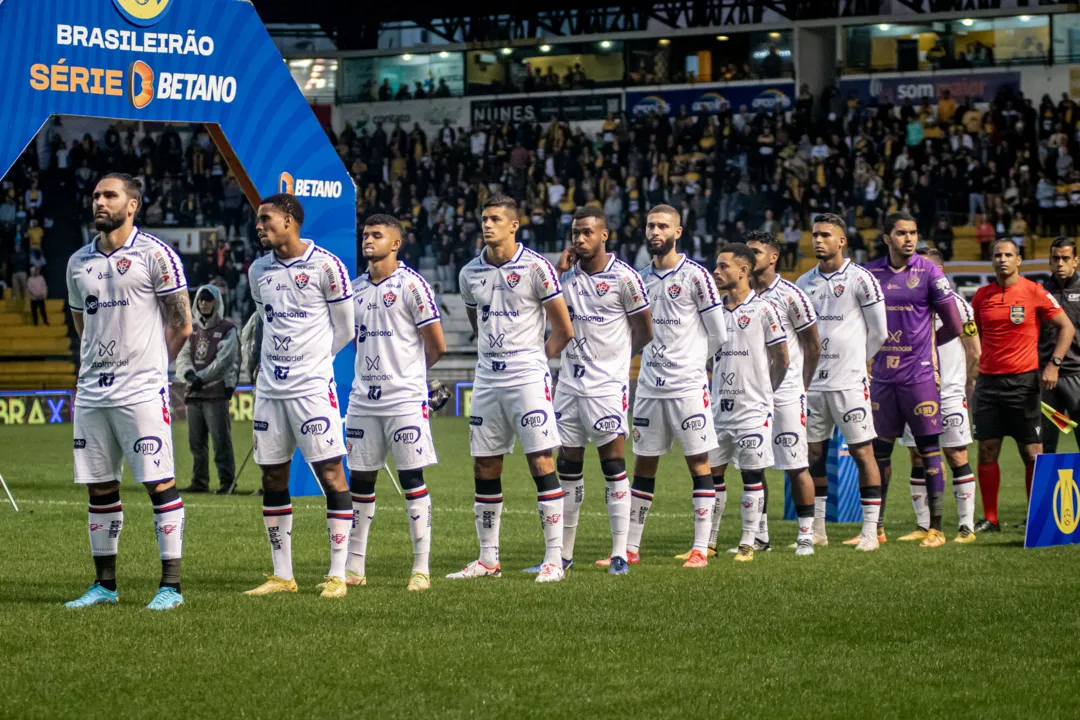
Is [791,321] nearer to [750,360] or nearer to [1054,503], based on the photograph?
[750,360]

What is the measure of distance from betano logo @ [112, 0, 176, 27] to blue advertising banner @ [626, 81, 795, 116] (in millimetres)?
28540

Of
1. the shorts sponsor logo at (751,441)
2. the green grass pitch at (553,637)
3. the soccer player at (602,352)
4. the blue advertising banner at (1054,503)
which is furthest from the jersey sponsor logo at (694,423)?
the blue advertising banner at (1054,503)

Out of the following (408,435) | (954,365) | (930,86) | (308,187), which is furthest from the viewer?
(930,86)

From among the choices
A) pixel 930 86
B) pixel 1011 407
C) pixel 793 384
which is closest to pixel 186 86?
pixel 793 384

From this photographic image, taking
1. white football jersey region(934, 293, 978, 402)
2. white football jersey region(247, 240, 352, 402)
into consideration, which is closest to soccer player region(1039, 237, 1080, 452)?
white football jersey region(934, 293, 978, 402)

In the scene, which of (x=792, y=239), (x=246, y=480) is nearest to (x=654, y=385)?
(x=246, y=480)

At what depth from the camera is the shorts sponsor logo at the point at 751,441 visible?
35.1ft

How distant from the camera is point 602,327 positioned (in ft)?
31.9

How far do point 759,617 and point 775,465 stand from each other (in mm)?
3386

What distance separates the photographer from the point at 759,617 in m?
7.74

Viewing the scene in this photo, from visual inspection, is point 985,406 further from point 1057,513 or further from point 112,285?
point 112,285

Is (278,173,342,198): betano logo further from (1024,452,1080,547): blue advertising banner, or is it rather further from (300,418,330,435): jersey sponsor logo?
(1024,452,1080,547): blue advertising banner

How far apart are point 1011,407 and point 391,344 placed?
5771mm

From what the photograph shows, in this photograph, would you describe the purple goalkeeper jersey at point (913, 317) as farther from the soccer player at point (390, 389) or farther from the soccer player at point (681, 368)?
the soccer player at point (390, 389)
